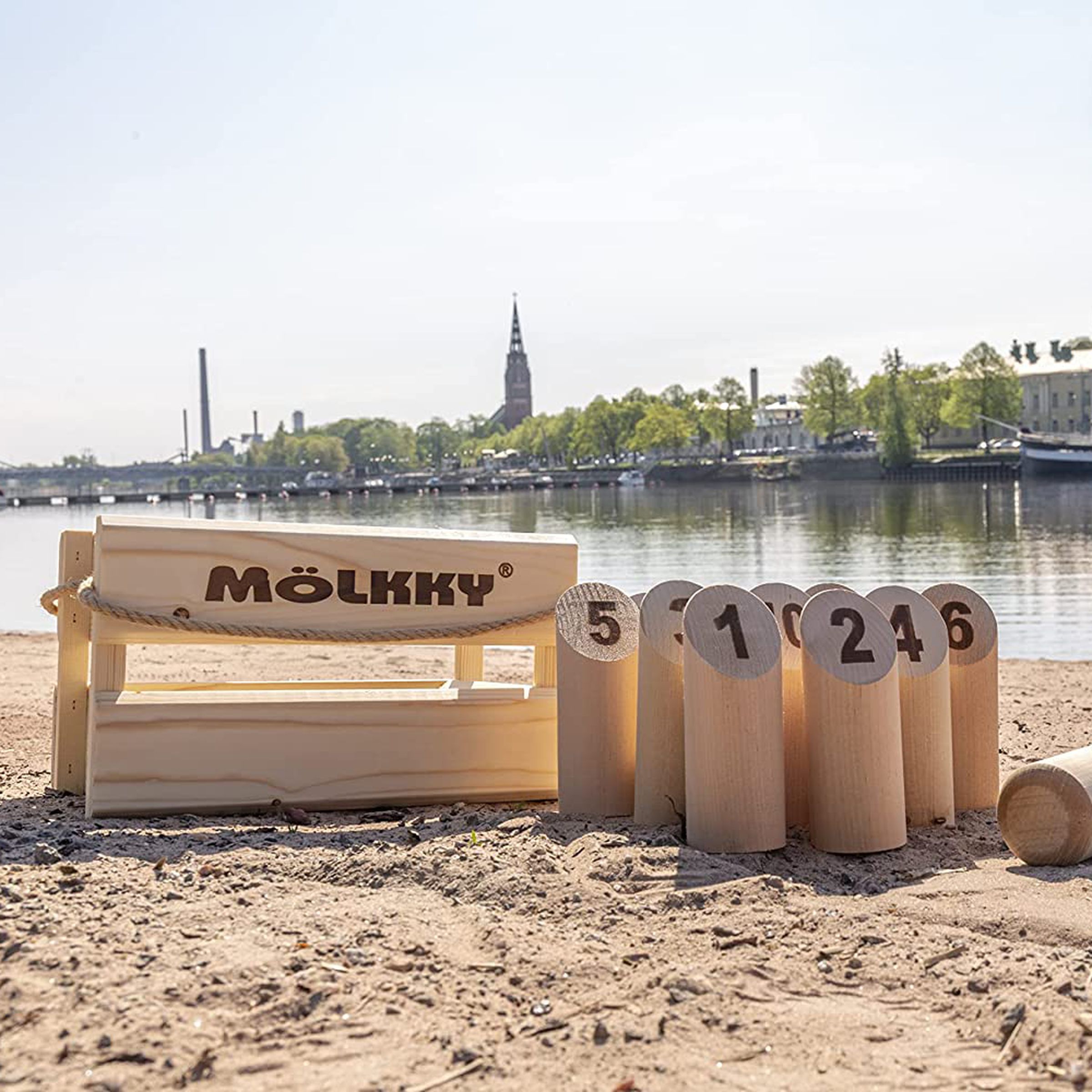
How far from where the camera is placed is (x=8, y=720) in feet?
25.2

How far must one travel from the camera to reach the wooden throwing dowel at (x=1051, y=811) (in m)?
4.18

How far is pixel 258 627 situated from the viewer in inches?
199

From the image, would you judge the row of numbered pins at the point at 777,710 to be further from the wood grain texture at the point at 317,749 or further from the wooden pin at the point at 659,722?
the wood grain texture at the point at 317,749

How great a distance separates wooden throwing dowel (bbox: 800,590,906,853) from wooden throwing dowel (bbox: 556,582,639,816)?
2.34ft

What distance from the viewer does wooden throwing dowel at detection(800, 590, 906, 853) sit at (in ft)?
14.2

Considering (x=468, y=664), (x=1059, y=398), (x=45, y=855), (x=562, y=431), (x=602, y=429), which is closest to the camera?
(x=45, y=855)

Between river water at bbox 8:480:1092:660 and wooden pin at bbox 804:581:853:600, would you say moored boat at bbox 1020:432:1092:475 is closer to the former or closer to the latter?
river water at bbox 8:480:1092:660

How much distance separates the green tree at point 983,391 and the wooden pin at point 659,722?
105 m

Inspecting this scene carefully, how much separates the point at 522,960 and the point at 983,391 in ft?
353

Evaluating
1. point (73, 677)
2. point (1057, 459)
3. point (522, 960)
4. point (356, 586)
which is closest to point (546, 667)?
point (356, 586)

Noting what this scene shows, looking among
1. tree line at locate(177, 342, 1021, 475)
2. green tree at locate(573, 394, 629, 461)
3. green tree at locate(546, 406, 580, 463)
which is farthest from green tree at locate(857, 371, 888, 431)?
green tree at locate(546, 406, 580, 463)

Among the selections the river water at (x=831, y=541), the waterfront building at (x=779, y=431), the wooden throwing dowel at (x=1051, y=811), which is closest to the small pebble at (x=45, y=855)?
the wooden throwing dowel at (x=1051, y=811)

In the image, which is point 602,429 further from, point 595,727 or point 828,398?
point 595,727

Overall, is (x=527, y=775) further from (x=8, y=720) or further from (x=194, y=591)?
(x=8, y=720)
